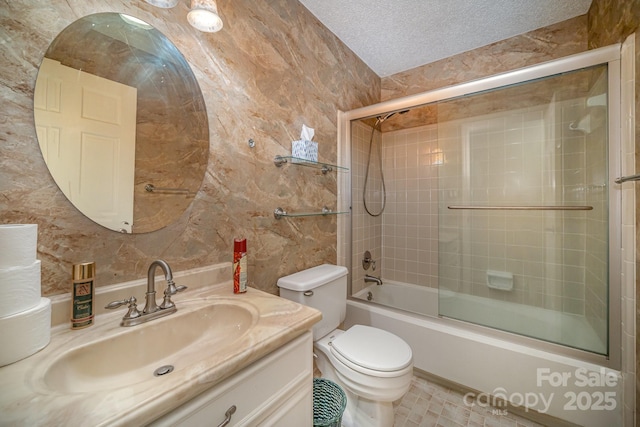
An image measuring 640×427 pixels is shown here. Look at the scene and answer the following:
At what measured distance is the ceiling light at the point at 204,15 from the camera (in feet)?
2.97

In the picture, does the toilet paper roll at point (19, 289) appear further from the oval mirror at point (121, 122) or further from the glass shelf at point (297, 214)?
the glass shelf at point (297, 214)

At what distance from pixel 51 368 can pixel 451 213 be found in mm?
2288

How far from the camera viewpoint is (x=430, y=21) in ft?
5.83

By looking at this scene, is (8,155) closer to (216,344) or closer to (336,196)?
(216,344)

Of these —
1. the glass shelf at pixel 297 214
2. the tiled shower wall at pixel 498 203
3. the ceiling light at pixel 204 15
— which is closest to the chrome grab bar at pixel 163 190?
the glass shelf at pixel 297 214

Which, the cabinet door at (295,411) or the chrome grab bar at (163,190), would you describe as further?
the chrome grab bar at (163,190)

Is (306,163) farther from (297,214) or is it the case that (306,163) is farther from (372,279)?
(372,279)

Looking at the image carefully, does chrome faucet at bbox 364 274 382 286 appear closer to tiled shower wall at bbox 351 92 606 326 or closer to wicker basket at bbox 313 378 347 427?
tiled shower wall at bbox 351 92 606 326

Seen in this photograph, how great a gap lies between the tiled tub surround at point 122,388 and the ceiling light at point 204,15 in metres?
1.00

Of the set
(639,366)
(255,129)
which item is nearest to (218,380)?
(255,129)

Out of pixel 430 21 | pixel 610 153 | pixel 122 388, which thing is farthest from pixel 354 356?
pixel 430 21

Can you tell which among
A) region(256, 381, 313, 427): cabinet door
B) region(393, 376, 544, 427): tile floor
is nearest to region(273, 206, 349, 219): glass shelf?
region(256, 381, 313, 427): cabinet door

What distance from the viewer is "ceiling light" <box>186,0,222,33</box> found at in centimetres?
91

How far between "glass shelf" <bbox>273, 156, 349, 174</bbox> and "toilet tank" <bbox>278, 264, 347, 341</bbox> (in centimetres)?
67
